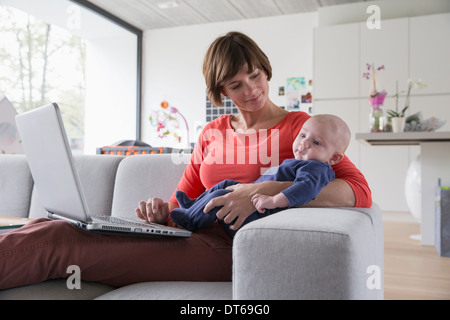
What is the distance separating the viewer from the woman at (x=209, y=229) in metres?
0.93

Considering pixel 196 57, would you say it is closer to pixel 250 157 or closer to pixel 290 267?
pixel 250 157

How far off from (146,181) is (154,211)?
0.42 metres

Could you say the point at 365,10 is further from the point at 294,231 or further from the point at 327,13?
the point at 294,231

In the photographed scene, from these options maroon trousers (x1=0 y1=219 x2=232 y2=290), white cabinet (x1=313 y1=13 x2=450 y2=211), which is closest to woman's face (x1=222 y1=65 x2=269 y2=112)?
maroon trousers (x1=0 y1=219 x2=232 y2=290)

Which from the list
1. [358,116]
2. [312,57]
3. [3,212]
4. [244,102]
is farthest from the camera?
[312,57]

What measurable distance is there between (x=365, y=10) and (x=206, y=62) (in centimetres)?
391

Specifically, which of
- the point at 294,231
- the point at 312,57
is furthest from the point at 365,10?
the point at 294,231

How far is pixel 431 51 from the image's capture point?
432 cm

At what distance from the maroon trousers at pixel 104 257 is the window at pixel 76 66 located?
3.72m

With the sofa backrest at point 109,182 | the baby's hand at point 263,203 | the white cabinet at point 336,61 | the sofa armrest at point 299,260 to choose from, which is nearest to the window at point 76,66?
the white cabinet at point 336,61

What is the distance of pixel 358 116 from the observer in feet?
14.7

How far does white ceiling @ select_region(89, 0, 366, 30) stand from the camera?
4723 mm

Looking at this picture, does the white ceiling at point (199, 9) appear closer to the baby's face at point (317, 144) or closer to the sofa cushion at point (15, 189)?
the sofa cushion at point (15, 189)

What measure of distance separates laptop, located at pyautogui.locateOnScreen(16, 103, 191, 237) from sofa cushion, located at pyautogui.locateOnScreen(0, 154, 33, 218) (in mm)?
724
